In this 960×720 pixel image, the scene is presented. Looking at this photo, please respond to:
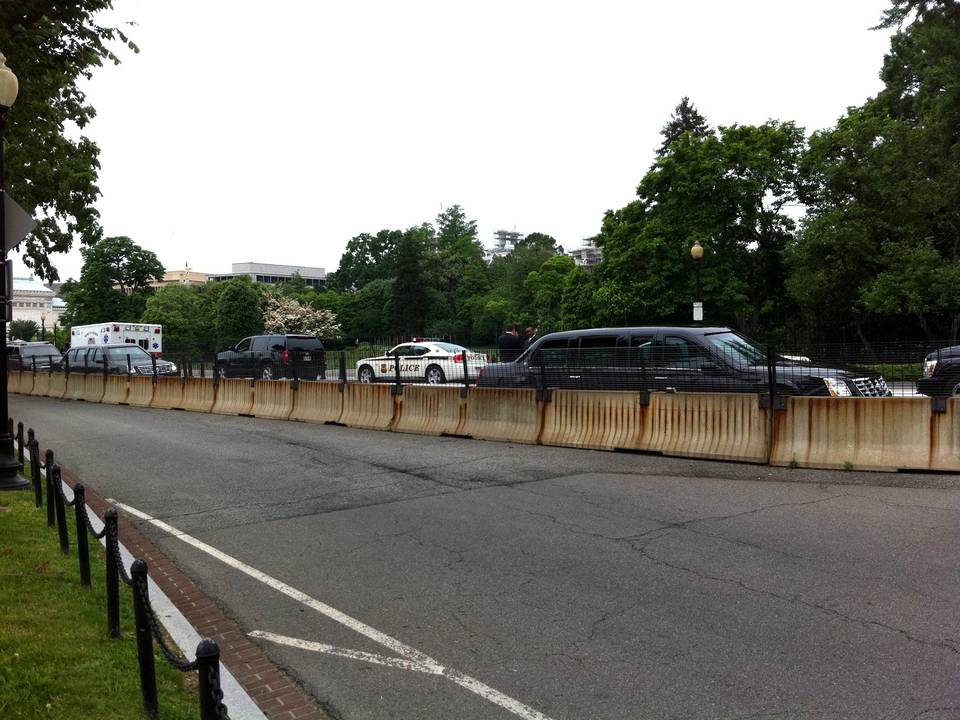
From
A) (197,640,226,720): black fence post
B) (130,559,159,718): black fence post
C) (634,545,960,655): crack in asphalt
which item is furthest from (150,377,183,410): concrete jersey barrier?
(197,640,226,720): black fence post

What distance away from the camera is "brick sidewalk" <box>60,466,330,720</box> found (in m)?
4.03

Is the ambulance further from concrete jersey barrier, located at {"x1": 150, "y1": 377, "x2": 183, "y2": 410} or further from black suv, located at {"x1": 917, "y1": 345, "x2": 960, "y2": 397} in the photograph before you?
black suv, located at {"x1": 917, "y1": 345, "x2": 960, "y2": 397}

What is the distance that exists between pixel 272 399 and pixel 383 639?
14691mm

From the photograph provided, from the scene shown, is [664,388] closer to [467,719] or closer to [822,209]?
[467,719]

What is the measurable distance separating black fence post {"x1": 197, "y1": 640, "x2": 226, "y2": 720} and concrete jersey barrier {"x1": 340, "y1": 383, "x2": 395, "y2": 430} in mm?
12706

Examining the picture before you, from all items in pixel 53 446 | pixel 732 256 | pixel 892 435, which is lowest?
pixel 53 446

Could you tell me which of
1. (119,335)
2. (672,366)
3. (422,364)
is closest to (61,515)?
(672,366)

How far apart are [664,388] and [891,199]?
76.8ft

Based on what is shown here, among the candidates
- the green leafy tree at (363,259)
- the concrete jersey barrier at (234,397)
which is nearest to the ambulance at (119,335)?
the concrete jersey barrier at (234,397)

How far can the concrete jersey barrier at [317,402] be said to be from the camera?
17.0 metres

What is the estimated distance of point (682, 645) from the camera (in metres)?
4.59

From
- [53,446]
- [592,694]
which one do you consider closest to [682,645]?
[592,694]

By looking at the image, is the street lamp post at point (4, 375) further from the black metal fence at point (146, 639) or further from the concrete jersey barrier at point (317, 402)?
the concrete jersey barrier at point (317, 402)

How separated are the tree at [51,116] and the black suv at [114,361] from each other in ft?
11.4
